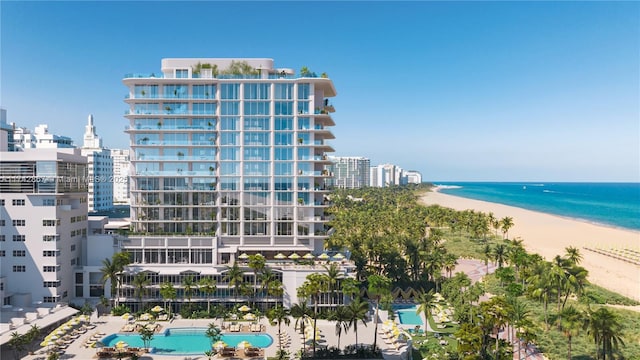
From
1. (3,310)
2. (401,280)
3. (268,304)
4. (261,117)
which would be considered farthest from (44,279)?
(401,280)

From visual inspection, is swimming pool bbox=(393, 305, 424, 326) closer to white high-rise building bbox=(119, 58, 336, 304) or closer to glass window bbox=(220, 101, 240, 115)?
white high-rise building bbox=(119, 58, 336, 304)

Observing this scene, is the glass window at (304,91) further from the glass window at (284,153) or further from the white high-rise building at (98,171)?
the white high-rise building at (98,171)

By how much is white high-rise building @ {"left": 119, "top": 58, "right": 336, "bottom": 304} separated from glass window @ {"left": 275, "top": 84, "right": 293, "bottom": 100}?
0.51 ft

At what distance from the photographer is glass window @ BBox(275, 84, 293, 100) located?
65750mm

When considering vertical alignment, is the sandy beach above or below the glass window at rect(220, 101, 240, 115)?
below

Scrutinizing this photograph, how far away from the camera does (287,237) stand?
66.2m

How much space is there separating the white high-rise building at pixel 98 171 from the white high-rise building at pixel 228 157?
308ft

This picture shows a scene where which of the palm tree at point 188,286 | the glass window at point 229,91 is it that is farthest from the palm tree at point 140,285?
the glass window at point 229,91

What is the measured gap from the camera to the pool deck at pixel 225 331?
1848 inches

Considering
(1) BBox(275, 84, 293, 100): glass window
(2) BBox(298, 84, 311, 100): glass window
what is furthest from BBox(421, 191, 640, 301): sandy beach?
(1) BBox(275, 84, 293, 100): glass window

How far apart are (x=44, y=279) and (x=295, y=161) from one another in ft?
127

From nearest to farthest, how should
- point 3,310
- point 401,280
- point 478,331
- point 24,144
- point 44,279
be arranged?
point 478,331
point 3,310
point 44,279
point 401,280
point 24,144

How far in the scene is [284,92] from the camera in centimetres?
6588

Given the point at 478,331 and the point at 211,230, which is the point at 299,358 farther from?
the point at 211,230
